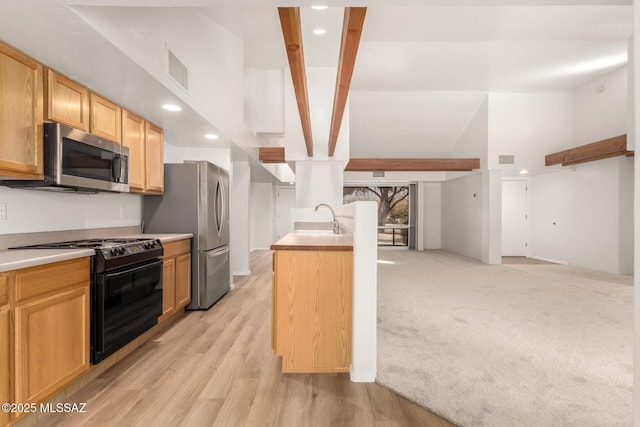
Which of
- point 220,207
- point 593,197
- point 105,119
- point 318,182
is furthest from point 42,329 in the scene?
point 593,197

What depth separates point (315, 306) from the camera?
2.42 metres

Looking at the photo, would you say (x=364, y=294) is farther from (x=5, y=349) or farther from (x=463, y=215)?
(x=463, y=215)

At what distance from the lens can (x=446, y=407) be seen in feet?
6.56

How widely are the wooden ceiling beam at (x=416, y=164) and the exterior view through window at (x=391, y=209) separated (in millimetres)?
2895

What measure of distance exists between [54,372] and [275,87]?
546 cm

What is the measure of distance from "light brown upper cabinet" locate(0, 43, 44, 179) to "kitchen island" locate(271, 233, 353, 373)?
1.71 meters

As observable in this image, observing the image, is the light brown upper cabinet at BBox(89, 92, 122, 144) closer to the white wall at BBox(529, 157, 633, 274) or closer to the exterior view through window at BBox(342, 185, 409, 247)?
the white wall at BBox(529, 157, 633, 274)

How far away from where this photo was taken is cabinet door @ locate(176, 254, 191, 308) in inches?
140

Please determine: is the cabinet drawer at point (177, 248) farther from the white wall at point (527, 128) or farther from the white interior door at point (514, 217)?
the white interior door at point (514, 217)

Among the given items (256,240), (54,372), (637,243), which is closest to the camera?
(637,243)

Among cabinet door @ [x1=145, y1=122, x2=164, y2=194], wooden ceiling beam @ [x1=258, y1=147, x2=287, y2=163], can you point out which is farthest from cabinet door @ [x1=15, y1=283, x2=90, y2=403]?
wooden ceiling beam @ [x1=258, y1=147, x2=287, y2=163]

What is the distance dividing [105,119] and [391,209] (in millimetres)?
9419

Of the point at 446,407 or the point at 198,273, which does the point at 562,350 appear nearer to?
the point at 446,407

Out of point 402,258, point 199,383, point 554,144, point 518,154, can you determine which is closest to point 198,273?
point 199,383
